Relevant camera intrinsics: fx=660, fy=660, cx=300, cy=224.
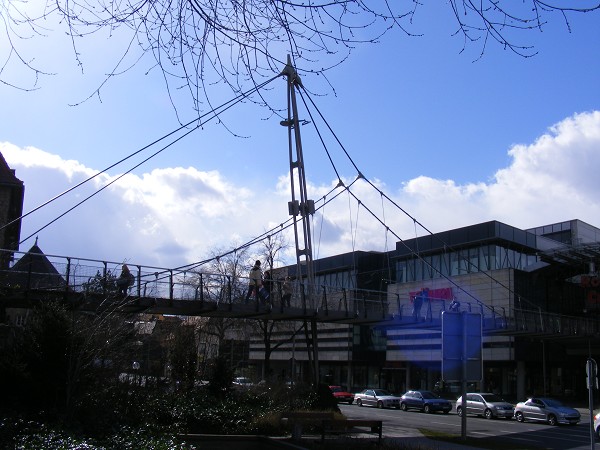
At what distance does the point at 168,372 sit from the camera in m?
25.6

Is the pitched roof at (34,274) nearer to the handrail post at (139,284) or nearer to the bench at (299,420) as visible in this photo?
the handrail post at (139,284)

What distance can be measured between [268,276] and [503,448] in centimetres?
1214

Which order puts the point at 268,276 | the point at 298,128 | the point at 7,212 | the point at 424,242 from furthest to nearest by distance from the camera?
the point at 424,242, the point at 7,212, the point at 268,276, the point at 298,128

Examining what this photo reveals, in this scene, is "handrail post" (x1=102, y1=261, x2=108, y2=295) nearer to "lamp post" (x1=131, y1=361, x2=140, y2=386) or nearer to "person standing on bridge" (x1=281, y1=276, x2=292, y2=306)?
"lamp post" (x1=131, y1=361, x2=140, y2=386)

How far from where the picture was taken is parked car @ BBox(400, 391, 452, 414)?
135 feet

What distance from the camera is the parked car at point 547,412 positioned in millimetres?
32188

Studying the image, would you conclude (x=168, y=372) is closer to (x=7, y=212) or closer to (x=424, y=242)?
(x=7, y=212)

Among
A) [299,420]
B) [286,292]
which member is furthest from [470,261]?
[299,420]

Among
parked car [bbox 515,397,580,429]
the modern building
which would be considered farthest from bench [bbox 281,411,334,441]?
the modern building

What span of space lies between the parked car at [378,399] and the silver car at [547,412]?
11204 millimetres

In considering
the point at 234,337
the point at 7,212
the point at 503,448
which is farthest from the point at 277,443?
the point at 234,337

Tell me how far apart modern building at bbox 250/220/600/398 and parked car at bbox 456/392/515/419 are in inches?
314

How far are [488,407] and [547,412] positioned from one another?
454 centimetres

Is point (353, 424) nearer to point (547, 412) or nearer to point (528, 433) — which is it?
point (528, 433)
